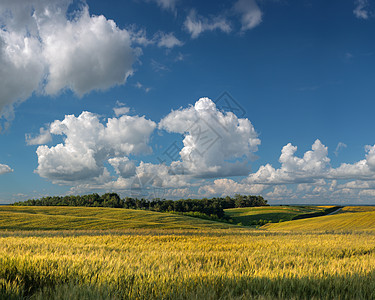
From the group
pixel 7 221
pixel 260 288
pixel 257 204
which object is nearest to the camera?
pixel 260 288

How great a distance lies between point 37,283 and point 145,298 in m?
2.30

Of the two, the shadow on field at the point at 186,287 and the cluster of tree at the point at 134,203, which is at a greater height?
the shadow on field at the point at 186,287

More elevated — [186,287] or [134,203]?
[186,287]

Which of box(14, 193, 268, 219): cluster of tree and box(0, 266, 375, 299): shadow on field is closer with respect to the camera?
box(0, 266, 375, 299): shadow on field

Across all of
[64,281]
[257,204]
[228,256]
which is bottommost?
[257,204]

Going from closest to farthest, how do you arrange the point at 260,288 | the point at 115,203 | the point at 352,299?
the point at 352,299 < the point at 260,288 < the point at 115,203

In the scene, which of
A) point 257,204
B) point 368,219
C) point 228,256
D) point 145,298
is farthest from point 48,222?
point 257,204

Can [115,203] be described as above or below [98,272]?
below

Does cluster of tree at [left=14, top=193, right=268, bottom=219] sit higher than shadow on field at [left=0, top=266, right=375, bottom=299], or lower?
lower

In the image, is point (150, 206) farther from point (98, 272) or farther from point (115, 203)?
point (98, 272)

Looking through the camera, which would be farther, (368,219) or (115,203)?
(115,203)

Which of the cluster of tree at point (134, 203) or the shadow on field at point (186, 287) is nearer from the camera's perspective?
the shadow on field at point (186, 287)

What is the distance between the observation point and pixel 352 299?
159 inches

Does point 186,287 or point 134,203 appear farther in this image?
point 134,203
